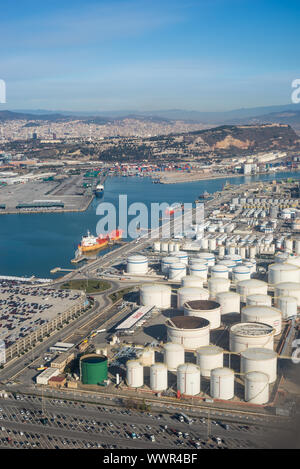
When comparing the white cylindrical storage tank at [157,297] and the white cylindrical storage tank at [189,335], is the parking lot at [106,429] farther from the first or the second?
the white cylindrical storage tank at [157,297]

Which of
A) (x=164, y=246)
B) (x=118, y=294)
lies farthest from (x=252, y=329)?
(x=164, y=246)

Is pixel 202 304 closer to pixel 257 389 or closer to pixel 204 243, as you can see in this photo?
pixel 257 389

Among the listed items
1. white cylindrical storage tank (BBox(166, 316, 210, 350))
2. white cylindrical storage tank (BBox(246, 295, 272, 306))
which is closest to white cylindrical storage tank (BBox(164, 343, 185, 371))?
white cylindrical storage tank (BBox(166, 316, 210, 350))

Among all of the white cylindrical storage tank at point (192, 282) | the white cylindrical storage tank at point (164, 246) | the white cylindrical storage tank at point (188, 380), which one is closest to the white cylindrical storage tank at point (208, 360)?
the white cylindrical storage tank at point (188, 380)

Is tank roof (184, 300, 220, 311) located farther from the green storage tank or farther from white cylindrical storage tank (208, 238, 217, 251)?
white cylindrical storage tank (208, 238, 217, 251)

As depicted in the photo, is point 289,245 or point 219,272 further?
point 289,245
